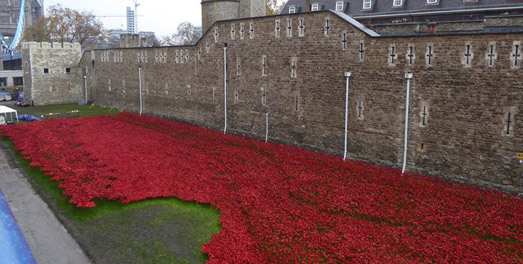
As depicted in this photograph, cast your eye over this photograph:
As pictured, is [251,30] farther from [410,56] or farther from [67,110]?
[67,110]

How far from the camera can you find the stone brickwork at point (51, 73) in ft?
147

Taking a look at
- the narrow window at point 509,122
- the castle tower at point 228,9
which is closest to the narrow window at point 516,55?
the narrow window at point 509,122

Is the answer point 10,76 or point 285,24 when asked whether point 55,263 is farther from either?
point 10,76

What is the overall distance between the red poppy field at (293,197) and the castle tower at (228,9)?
39.5ft

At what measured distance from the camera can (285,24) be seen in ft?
75.7

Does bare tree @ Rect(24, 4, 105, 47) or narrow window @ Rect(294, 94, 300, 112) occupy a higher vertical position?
bare tree @ Rect(24, 4, 105, 47)

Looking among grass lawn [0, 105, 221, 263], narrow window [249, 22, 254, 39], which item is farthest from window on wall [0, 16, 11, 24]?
grass lawn [0, 105, 221, 263]

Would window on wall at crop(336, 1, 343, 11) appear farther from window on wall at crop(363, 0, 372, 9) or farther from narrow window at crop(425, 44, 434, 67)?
narrow window at crop(425, 44, 434, 67)

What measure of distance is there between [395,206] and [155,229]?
7.67 metres

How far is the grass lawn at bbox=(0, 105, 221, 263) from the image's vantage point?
462 inches

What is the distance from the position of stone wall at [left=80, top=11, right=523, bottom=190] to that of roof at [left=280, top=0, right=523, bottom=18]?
15.3 metres

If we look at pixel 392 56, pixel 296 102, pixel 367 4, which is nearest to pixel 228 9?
A: pixel 367 4

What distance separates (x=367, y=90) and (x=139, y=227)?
11312mm

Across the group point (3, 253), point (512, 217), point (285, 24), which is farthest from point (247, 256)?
point (285, 24)
